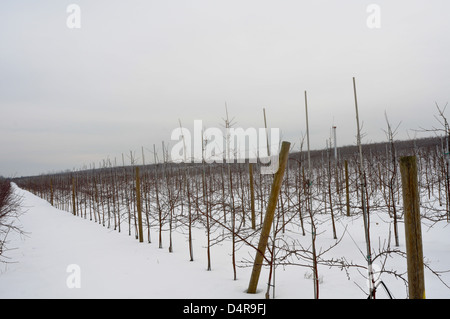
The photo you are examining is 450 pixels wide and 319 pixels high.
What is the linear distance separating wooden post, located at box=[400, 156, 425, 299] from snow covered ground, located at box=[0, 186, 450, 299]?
207cm

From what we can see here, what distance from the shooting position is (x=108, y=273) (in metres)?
6.61

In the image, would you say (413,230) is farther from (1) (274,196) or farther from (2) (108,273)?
(2) (108,273)

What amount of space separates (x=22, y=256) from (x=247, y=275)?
716cm

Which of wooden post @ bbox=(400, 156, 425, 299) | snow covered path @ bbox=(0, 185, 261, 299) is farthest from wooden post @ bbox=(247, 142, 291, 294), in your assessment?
wooden post @ bbox=(400, 156, 425, 299)

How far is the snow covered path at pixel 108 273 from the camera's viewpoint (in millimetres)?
5375

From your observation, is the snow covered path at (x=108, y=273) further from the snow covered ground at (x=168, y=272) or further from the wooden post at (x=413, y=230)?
the wooden post at (x=413, y=230)

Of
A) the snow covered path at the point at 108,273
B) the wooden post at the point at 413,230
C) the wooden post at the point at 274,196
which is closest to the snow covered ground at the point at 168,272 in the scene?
the snow covered path at the point at 108,273

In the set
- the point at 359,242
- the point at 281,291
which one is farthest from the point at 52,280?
the point at 359,242

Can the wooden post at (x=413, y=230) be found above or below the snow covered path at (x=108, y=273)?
above

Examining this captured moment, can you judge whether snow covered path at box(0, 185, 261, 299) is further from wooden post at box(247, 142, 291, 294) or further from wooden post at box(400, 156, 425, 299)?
wooden post at box(400, 156, 425, 299)

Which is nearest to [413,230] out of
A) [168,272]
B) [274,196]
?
[274,196]

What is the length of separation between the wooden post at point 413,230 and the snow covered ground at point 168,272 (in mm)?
2068

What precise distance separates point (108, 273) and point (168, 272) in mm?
1419
